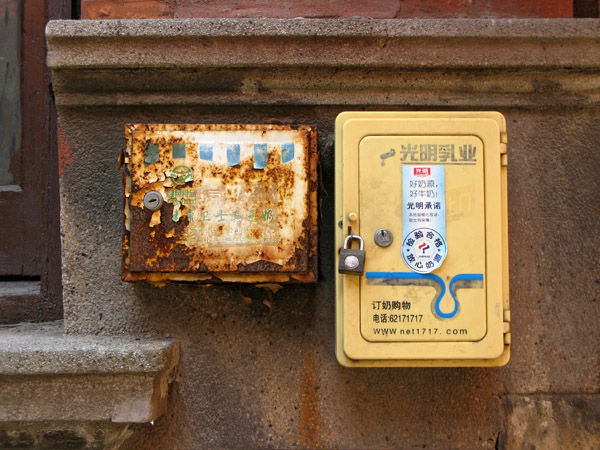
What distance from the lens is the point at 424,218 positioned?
1.07 metres

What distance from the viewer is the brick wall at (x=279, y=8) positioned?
1314mm

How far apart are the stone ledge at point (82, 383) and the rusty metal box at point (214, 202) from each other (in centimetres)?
20

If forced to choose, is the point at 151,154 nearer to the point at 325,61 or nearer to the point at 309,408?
the point at 325,61

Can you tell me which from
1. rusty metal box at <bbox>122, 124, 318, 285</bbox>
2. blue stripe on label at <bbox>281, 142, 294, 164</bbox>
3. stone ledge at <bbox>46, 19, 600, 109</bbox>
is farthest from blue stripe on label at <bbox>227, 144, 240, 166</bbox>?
stone ledge at <bbox>46, 19, 600, 109</bbox>

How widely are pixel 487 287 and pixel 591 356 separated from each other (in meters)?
0.49

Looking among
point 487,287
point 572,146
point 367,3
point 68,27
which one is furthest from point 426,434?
point 68,27

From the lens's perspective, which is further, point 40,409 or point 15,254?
point 15,254

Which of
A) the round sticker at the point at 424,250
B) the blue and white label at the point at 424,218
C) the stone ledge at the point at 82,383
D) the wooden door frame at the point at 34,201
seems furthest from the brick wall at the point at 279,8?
the stone ledge at the point at 82,383

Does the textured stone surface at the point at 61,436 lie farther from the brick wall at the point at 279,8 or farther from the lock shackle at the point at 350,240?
the brick wall at the point at 279,8

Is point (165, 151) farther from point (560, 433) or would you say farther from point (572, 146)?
point (560, 433)

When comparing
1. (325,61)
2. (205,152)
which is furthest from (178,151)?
(325,61)

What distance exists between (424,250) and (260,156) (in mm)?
460

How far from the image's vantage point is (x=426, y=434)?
1.25m

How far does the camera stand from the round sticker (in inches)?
41.7
